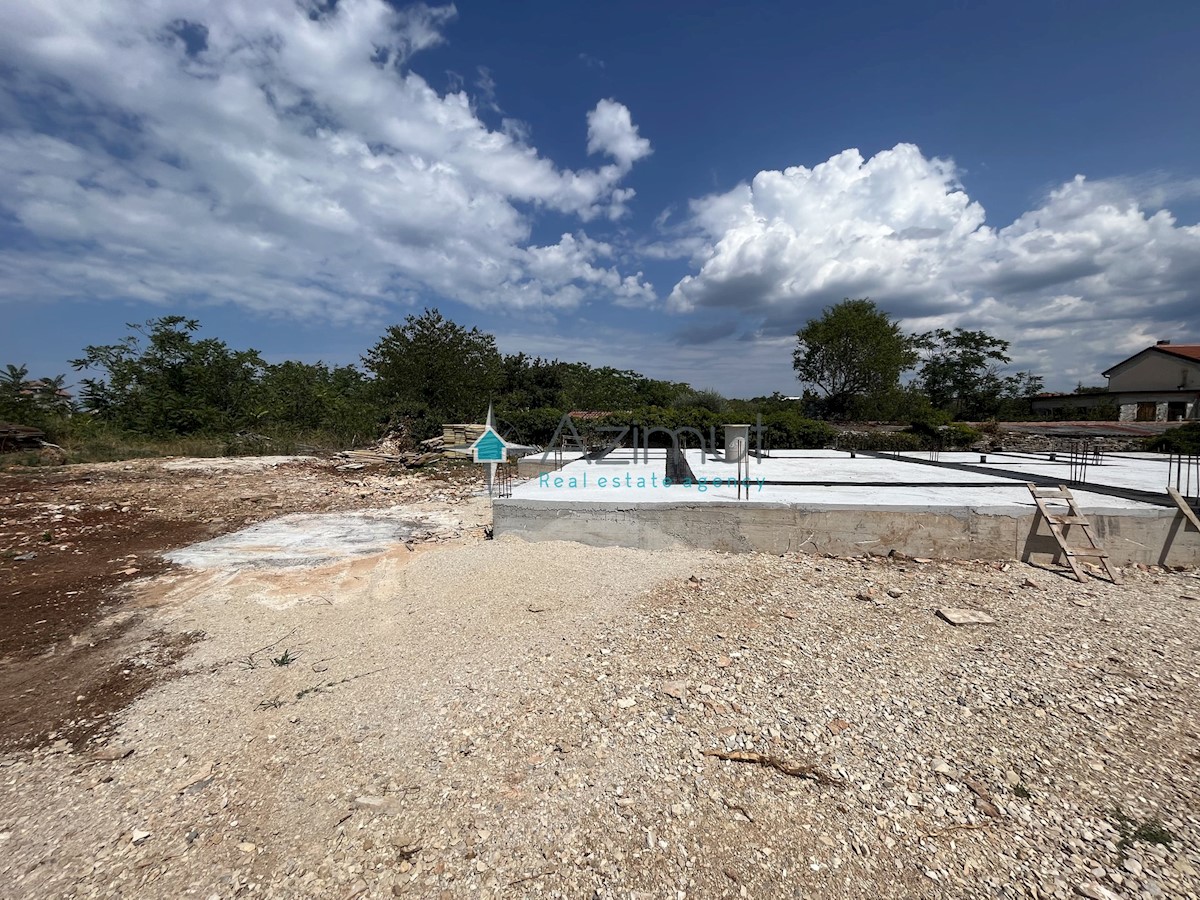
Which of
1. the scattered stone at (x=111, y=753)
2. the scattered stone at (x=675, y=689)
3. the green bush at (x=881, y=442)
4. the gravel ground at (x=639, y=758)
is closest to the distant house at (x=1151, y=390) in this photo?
the green bush at (x=881, y=442)

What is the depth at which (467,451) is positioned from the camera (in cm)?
1447

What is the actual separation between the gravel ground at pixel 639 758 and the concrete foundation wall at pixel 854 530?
112 cm

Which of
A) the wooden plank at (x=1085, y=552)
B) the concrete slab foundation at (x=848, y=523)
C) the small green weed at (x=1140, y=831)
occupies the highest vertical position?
the concrete slab foundation at (x=848, y=523)

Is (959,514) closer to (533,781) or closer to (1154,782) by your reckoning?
(1154,782)

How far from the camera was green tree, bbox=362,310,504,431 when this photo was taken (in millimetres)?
19203

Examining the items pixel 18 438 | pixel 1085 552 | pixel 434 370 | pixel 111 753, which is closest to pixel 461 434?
pixel 434 370

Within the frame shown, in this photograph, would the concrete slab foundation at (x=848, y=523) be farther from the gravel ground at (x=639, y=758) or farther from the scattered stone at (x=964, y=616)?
the scattered stone at (x=964, y=616)

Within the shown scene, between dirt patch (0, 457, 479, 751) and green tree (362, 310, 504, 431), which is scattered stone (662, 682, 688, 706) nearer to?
dirt patch (0, 457, 479, 751)

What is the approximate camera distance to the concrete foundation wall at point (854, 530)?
5.34 m

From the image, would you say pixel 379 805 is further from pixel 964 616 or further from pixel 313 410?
pixel 313 410

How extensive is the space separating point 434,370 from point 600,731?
18536 millimetres

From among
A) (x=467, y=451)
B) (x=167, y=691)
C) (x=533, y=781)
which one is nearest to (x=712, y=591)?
(x=533, y=781)

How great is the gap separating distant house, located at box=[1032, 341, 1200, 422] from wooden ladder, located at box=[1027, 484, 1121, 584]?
78.3 ft

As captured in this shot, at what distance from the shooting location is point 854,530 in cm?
553
